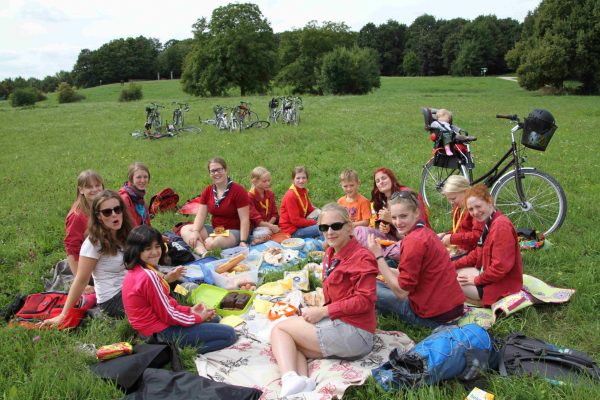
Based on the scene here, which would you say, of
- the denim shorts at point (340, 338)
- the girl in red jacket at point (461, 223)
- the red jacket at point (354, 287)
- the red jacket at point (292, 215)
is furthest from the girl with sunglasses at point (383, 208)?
the denim shorts at point (340, 338)

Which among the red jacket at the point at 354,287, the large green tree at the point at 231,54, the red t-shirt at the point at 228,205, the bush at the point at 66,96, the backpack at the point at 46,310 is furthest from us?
the bush at the point at 66,96

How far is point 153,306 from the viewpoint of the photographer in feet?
11.5

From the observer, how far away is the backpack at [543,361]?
9.60 ft

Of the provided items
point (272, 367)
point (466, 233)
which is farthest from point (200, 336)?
point (466, 233)

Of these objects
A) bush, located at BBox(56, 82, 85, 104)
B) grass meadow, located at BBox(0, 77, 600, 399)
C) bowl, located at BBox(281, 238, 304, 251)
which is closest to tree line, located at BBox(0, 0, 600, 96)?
bush, located at BBox(56, 82, 85, 104)

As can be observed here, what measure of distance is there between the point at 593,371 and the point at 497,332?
2.95ft

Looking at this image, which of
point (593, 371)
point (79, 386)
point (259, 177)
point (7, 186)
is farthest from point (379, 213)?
point (7, 186)

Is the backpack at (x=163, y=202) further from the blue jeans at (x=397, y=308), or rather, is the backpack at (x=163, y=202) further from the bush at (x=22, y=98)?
the bush at (x=22, y=98)

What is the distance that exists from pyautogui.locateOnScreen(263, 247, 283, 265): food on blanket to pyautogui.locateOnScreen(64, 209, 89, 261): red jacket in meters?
2.12

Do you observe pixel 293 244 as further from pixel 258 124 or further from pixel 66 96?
pixel 66 96

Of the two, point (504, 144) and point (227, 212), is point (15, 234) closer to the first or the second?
point (227, 212)

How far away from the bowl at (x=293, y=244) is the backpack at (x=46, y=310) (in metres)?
2.57

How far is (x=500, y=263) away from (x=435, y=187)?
11.2 feet

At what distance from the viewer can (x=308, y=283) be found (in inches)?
189
